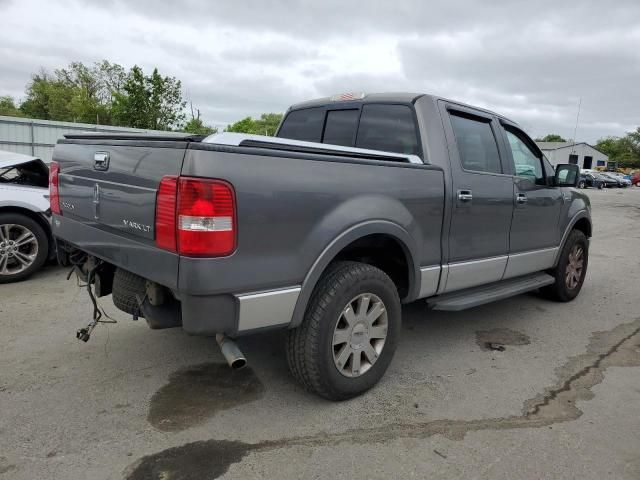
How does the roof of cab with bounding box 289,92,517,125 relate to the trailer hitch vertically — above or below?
above

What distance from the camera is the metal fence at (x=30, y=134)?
607 inches

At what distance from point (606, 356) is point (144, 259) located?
144 inches

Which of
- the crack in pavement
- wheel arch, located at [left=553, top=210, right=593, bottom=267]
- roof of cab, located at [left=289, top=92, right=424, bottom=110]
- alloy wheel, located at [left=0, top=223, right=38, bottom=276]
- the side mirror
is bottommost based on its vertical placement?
the crack in pavement

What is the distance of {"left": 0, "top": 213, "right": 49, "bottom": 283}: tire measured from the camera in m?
5.42

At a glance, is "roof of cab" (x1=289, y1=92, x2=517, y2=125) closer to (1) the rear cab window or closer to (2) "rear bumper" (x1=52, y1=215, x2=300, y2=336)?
(1) the rear cab window

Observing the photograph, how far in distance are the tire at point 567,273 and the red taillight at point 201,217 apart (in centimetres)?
412

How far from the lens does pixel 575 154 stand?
71625 mm

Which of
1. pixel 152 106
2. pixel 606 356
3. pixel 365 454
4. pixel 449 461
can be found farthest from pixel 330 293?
pixel 152 106

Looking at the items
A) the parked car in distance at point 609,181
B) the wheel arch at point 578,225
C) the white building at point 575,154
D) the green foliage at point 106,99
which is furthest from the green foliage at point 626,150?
the wheel arch at point 578,225

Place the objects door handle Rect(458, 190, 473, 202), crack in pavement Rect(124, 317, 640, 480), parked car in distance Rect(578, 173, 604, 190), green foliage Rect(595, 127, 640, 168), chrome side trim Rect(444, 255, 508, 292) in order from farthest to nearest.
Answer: green foliage Rect(595, 127, 640, 168)
parked car in distance Rect(578, 173, 604, 190)
chrome side trim Rect(444, 255, 508, 292)
door handle Rect(458, 190, 473, 202)
crack in pavement Rect(124, 317, 640, 480)

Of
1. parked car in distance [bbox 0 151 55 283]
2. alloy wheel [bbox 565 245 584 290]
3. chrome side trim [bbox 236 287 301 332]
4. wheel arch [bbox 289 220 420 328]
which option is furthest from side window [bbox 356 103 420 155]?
parked car in distance [bbox 0 151 55 283]

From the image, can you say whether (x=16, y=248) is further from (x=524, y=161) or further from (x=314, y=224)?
(x=524, y=161)

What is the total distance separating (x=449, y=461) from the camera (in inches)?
101

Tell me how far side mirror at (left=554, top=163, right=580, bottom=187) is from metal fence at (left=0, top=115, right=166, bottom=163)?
13360mm
